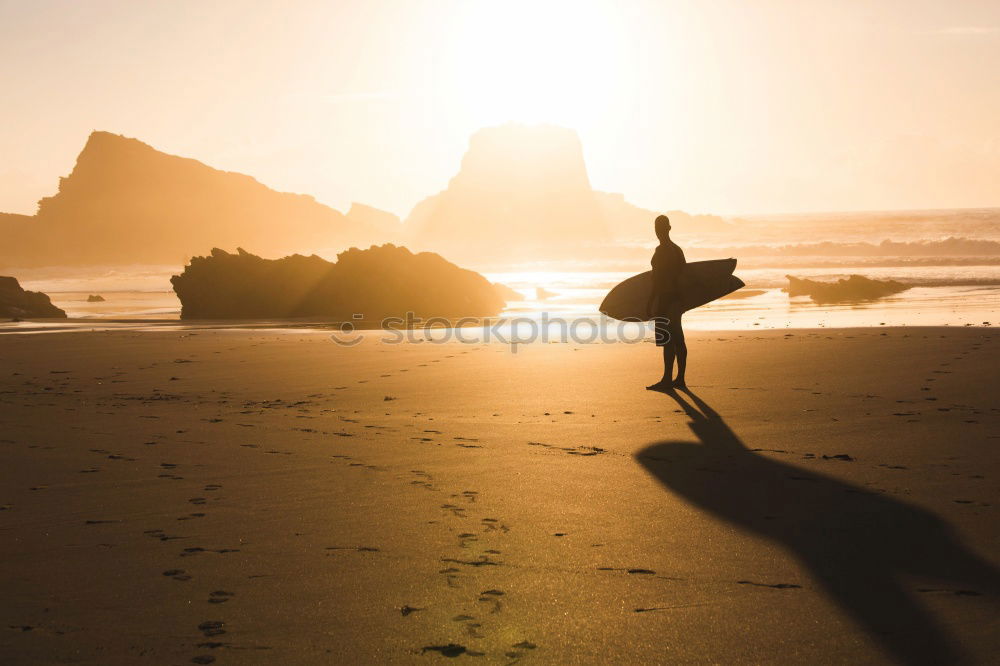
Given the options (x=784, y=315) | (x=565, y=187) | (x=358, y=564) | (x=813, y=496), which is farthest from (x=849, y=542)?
(x=565, y=187)

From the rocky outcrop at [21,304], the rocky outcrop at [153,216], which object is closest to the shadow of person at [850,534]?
the rocky outcrop at [21,304]

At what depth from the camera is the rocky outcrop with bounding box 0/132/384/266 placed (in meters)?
154

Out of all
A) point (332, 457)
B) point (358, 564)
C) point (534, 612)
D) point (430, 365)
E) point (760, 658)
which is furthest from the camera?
point (430, 365)

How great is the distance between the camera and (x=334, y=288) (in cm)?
2283

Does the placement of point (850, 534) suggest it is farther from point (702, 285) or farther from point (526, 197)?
point (526, 197)

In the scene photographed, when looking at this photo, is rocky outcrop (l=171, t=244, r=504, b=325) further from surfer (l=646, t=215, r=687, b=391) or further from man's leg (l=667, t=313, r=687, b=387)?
man's leg (l=667, t=313, r=687, b=387)

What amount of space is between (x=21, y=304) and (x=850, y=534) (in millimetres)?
25271

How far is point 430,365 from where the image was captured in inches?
458

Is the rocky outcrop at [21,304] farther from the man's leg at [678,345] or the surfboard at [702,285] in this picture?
the man's leg at [678,345]

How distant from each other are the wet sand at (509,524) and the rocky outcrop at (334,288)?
13285 mm

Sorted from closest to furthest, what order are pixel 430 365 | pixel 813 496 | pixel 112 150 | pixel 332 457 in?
pixel 813 496 < pixel 332 457 < pixel 430 365 < pixel 112 150

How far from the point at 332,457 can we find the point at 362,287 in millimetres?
16801

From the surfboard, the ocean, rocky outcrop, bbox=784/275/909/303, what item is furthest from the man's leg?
rocky outcrop, bbox=784/275/909/303

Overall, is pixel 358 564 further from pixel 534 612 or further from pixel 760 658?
pixel 760 658
